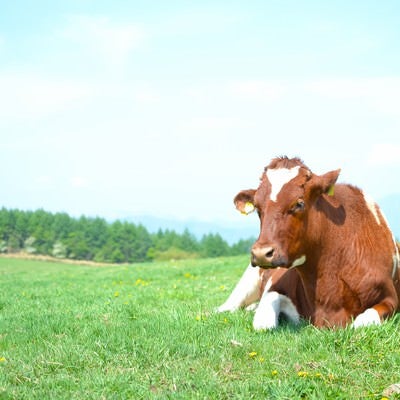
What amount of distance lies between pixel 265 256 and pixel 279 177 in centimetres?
111

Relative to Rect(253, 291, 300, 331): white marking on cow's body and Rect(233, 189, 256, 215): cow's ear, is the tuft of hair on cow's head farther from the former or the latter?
Rect(253, 291, 300, 331): white marking on cow's body

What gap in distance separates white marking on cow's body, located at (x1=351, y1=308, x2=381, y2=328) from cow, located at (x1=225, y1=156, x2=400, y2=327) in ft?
0.04

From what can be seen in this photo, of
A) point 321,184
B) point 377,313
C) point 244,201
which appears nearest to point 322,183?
point 321,184

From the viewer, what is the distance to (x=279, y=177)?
24.4ft

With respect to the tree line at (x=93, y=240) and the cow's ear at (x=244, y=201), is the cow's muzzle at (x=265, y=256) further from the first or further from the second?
the tree line at (x=93, y=240)

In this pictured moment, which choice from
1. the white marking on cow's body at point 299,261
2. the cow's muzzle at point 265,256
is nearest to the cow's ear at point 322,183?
the white marking on cow's body at point 299,261

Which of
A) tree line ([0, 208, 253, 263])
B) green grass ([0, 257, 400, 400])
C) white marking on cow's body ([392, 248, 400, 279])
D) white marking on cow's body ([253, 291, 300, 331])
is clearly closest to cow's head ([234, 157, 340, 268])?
white marking on cow's body ([253, 291, 300, 331])

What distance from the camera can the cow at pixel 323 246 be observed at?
23.6ft

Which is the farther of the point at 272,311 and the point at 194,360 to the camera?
the point at 272,311

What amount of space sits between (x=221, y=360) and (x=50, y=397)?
5.54 ft

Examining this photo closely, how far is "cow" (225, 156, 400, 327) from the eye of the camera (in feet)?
23.6

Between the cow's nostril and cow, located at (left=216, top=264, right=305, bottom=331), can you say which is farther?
cow, located at (left=216, top=264, right=305, bottom=331)

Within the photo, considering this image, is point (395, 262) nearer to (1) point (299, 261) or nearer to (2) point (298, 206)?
(1) point (299, 261)

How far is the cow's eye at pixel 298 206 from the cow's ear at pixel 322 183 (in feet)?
0.89
